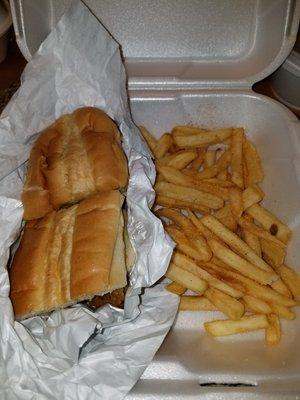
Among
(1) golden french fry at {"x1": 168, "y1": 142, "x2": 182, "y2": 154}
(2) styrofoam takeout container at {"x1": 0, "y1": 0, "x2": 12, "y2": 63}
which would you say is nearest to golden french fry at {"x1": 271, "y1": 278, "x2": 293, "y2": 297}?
(1) golden french fry at {"x1": 168, "y1": 142, "x2": 182, "y2": 154}

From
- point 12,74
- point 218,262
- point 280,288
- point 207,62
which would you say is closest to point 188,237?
point 218,262

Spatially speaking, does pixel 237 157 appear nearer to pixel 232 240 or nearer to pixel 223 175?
pixel 223 175

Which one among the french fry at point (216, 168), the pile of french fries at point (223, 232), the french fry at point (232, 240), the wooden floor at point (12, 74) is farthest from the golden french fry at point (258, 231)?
the wooden floor at point (12, 74)

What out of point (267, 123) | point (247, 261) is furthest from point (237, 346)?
point (267, 123)

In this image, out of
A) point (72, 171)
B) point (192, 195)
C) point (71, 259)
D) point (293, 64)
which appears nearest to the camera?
point (71, 259)

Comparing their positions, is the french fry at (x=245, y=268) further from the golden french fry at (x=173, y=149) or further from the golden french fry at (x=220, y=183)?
the golden french fry at (x=173, y=149)
